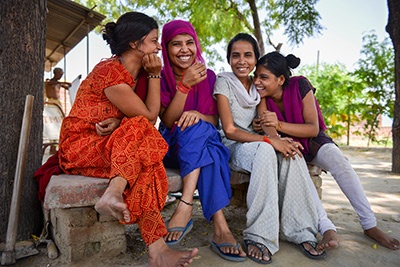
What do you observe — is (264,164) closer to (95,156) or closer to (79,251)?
(95,156)

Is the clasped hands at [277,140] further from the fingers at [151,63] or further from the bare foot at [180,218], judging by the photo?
the fingers at [151,63]

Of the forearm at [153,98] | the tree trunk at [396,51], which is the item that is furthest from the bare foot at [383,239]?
the tree trunk at [396,51]

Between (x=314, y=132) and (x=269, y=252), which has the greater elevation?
(x=314, y=132)

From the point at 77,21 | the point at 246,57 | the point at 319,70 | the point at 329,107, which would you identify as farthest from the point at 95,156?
the point at 319,70

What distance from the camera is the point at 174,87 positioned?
2.55 m

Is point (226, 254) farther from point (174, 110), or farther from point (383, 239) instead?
point (383, 239)

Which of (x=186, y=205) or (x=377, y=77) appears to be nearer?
(x=186, y=205)

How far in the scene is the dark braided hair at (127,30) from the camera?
217 centimetres

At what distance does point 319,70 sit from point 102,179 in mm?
13172

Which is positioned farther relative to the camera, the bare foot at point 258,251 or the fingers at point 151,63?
the fingers at point 151,63

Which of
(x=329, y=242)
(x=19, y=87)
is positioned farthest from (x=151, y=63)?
(x=329, y=242)

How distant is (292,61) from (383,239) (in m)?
1.58

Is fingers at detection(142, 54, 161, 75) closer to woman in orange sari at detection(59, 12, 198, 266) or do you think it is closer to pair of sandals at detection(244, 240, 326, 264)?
woman in orange sari at detection(59, 12, 198, 266)

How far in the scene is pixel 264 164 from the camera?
2.21 metres
